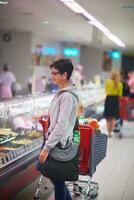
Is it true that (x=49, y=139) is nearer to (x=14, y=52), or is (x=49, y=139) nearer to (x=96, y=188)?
(x=96, y=188)

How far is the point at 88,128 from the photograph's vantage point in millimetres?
5359

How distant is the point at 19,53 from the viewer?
19.1 m

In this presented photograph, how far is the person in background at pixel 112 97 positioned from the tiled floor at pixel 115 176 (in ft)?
3.23

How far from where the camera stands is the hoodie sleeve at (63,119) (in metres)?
4.47

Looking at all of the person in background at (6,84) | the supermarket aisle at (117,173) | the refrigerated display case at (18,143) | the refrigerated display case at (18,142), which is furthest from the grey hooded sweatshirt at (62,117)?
the person in background at (6,84)

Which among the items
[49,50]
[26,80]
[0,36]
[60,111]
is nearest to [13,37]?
[0,36]

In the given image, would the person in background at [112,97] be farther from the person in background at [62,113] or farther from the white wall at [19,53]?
the white wall at [19,53]

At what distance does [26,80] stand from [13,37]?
199 cm

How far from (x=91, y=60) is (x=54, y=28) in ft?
35.8

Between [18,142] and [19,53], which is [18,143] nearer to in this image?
[18,142]

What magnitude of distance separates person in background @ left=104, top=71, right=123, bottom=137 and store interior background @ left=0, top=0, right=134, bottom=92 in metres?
1.09

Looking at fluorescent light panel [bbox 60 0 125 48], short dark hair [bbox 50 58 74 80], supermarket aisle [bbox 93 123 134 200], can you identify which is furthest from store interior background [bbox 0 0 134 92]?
short dark hair [bbox 50 58 74 80]

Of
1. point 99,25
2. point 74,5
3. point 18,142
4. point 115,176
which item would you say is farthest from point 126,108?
point 18,142

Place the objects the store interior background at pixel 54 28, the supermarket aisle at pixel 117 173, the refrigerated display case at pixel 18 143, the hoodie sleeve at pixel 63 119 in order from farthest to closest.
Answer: the store interior background at pixel 54 28 → the supermarket aisle at pixel 117 173 → the refrigerated display case at pixel 18 143 → the hoodie sleeve at pixel 63 119
